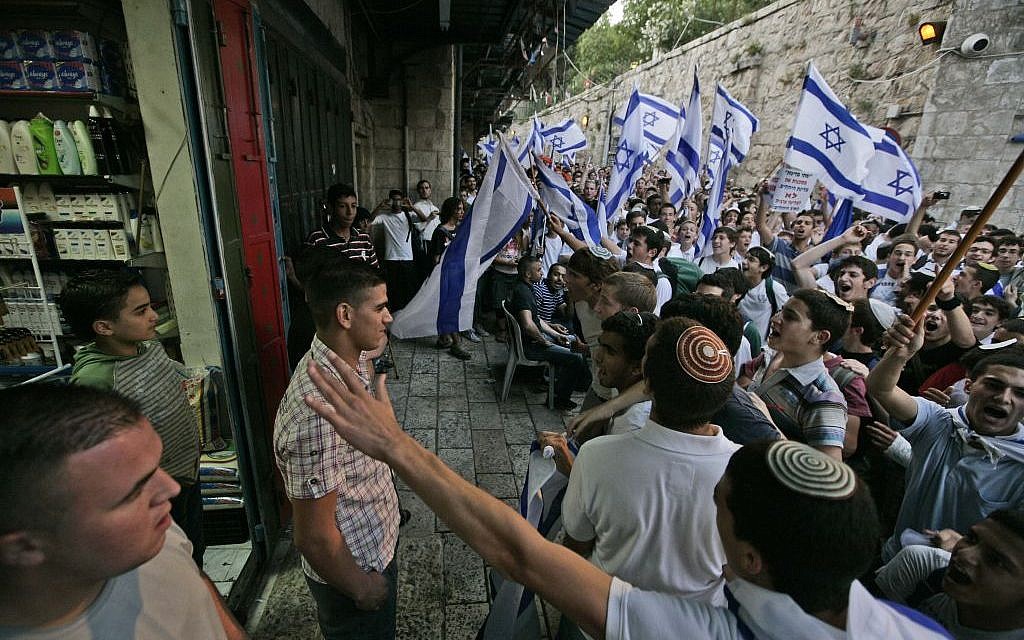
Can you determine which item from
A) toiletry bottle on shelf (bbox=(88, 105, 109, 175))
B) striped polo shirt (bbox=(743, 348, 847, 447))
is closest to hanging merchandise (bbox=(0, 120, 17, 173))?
toiletry bottle on shelf (bbox=(88, 105, 109, 175))

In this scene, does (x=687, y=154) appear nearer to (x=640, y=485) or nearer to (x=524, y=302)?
(x=524, y=302)

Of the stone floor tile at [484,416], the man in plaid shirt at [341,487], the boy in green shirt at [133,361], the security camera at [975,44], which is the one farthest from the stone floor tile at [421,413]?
the security camera at [975,44]

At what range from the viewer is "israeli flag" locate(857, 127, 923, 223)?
5516 millimetres

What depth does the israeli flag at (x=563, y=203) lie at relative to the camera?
17.9ft

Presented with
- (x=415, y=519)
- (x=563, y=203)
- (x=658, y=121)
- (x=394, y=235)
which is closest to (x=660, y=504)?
(x=415, y=519)

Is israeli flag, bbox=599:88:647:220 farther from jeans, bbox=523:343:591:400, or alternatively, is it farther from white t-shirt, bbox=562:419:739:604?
white t-shirt, bbox=562:419:739:604

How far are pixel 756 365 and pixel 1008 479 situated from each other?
4.08ft

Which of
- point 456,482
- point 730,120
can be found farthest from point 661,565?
point 730,120

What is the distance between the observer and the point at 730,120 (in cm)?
663

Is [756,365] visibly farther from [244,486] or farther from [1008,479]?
[244,486]

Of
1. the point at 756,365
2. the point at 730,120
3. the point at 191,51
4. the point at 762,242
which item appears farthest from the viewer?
the point at 730,120

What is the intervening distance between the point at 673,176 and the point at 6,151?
7.15 metres

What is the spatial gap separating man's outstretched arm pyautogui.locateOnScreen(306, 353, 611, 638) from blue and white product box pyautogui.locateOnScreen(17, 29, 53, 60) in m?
3.01

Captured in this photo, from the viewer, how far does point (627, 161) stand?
716 cm
